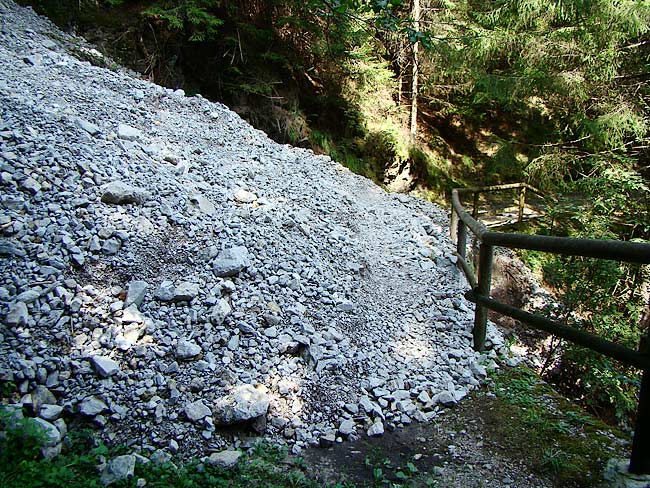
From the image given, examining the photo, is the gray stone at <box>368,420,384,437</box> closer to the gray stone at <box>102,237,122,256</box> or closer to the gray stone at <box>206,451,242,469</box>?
the gray stone at <box>206,451,242,469</box>

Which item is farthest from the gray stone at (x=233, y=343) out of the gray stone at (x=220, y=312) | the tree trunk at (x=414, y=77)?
the tree trunk at (x=414, y=77)

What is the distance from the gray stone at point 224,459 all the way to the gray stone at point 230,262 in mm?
1583

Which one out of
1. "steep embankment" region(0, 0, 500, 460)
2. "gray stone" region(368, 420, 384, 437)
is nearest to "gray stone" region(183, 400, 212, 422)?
"steep embankment" region(0, 0, 500, 460)

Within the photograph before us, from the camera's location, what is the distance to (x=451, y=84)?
1168 centimetres

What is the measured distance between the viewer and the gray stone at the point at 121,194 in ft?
12.6

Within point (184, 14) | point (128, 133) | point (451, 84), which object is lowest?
point (128, 133)

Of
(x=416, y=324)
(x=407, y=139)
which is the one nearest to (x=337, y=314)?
(x=416, y=324)

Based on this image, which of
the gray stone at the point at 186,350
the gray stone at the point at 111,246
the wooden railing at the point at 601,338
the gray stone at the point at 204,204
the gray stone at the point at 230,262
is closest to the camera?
the wooden railing at the point at 601,338

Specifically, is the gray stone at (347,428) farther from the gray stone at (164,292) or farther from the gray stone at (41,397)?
the gray stone at (41,397)

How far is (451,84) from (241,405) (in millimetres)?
11221

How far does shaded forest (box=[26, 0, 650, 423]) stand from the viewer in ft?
19.0

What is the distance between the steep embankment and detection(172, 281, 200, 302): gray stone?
15 millimetres

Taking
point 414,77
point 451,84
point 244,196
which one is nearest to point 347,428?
point 244,196

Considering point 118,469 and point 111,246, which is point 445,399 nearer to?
point 118,469
